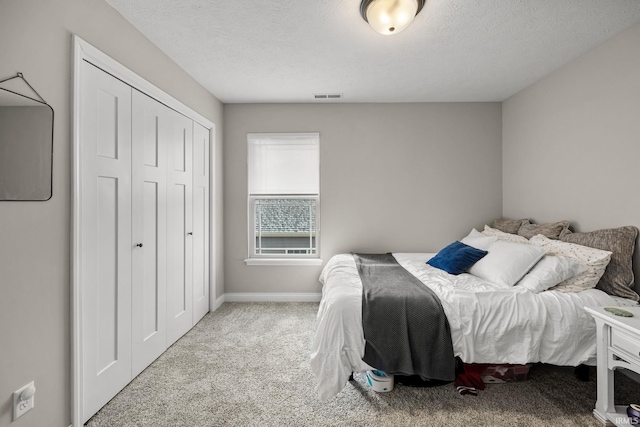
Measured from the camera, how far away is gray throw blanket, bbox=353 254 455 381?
6.16ft

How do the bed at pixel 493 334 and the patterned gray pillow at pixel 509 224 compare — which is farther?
the patterned gray pillow at pixel 509 224

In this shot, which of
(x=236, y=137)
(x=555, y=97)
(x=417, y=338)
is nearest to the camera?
(x=417, y=338)

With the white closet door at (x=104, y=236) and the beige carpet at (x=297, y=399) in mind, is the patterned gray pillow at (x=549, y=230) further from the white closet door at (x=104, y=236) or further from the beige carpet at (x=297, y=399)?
the white closet door at (x=104, y=236)

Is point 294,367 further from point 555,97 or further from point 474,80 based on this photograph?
point 555,97

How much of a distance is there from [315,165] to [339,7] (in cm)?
206

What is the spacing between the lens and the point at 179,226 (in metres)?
2.79

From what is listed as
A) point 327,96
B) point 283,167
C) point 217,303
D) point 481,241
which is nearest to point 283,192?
point 283,167

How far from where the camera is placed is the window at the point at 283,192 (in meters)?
3.84

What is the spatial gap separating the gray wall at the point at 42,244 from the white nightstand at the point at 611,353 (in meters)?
3.00

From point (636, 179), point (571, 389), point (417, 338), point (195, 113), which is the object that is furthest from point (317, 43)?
point (571, 389)

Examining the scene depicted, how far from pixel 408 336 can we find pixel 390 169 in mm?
2357

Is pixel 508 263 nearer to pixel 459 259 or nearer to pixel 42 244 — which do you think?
pixel 459 259

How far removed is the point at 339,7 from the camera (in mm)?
1923

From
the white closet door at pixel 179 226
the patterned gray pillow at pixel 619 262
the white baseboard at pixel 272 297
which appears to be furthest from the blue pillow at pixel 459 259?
the white closet door at pixel 179 226
